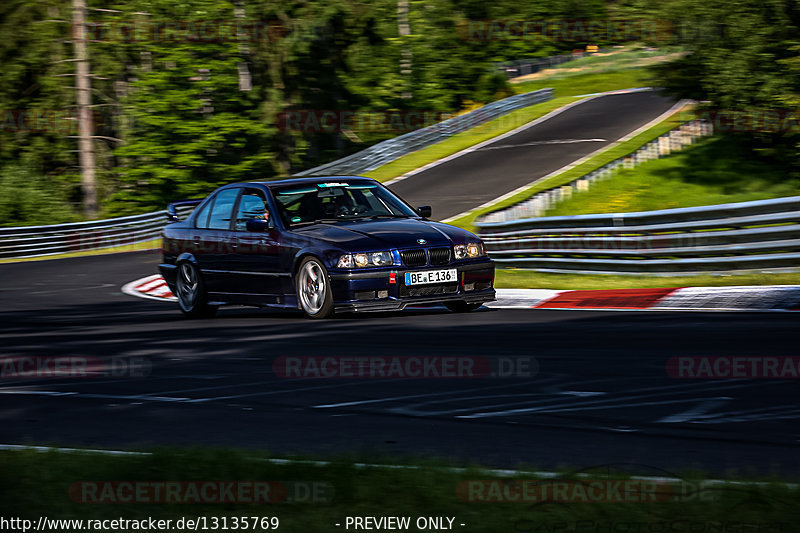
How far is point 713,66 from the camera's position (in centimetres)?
2875

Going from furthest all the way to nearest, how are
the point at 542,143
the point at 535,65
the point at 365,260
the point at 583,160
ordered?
1. the point at 535,65
2. the point at 542,143
3. the point at 583,160
4. the point at 365,260

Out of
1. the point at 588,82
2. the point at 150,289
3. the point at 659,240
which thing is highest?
the point at 588,82

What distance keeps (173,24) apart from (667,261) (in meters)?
36.9

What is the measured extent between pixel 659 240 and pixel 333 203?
14.7ft

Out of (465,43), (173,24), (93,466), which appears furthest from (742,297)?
(465,43)

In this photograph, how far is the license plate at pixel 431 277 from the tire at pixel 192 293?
3125 mm

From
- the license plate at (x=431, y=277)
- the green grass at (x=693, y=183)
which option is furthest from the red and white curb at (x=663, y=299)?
the green grass at (x=693, y=183)

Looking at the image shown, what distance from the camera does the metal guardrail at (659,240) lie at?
1294 cm

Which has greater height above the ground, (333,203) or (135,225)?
(333,203)

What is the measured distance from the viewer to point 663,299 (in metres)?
11.9

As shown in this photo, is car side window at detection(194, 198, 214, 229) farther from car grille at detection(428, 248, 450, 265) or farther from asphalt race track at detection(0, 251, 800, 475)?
car grille at detection(428, 248, 450, 265)

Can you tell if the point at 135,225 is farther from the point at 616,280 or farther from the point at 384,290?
the point at 384,290

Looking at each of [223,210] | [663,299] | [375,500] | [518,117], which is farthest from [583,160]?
[375,500]

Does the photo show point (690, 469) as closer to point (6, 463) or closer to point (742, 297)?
point (6, 463)
